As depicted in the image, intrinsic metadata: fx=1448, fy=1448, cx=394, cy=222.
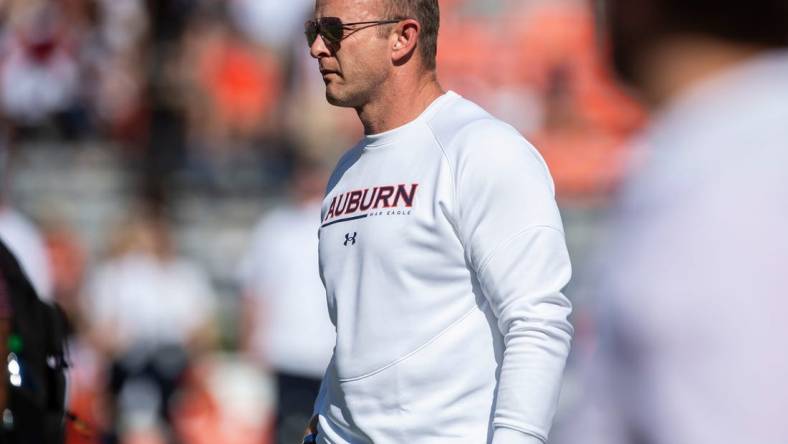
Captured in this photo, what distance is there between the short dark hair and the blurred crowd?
7352mm

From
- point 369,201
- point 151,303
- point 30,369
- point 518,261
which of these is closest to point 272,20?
point 151,303

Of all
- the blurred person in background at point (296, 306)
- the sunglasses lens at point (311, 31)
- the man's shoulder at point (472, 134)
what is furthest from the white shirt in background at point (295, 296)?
the man's shoulder at point (472, 134)

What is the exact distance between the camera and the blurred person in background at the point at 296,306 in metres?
8.34

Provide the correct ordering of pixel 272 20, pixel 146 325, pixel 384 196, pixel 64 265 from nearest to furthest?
pixel 384 196 → pixel 146 325 → pixel 64 265 → pixel 272 20

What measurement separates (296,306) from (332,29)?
4.78 meters

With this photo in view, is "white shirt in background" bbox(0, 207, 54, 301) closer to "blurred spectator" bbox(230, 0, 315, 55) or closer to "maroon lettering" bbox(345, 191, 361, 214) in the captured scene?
"maroon lettering" bbox(345, 191, 361, 214)

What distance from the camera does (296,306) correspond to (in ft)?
27.6

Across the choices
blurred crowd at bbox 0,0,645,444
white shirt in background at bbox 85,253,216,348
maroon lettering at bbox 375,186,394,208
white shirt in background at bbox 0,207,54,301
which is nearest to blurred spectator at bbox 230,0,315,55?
blurred crowd at bbox 0,0,645,444

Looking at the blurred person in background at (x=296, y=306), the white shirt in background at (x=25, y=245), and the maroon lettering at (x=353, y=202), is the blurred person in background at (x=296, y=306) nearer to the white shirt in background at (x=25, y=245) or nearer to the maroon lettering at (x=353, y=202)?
the white shirt in background at (x=25, y=245)

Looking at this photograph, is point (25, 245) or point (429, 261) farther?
point (25, 245)

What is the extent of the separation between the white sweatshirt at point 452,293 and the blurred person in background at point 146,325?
23.2 feet

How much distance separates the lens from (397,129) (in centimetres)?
367

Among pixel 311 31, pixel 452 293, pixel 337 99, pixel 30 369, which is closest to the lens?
pixel 452 293

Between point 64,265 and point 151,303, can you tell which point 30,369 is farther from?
point 64,265
